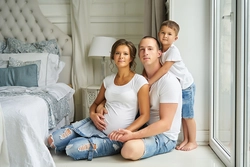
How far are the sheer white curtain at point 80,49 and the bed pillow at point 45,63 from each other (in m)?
0.31

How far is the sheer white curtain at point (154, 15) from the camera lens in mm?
3066

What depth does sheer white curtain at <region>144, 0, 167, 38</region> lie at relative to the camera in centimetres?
307

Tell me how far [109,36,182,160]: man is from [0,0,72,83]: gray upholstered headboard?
69.8 inches

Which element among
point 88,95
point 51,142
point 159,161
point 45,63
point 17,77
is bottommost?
point 159,161

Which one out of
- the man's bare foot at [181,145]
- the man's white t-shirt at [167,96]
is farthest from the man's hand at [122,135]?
the man's bare foot at [181,145]

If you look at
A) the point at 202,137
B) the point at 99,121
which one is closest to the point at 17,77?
the point at 99,121

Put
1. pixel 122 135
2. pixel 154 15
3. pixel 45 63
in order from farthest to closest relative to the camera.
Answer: pixel 45 63 < pixel 154 15 < pixel 122 135

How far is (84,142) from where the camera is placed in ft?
7.46

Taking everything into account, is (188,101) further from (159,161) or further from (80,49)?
(80,49)

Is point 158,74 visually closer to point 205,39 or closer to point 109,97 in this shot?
point 109,97

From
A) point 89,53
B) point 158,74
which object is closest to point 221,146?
point 158,74

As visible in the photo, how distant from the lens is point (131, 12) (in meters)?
3.89

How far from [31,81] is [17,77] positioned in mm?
154

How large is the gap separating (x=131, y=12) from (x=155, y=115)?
1901 millimetres
